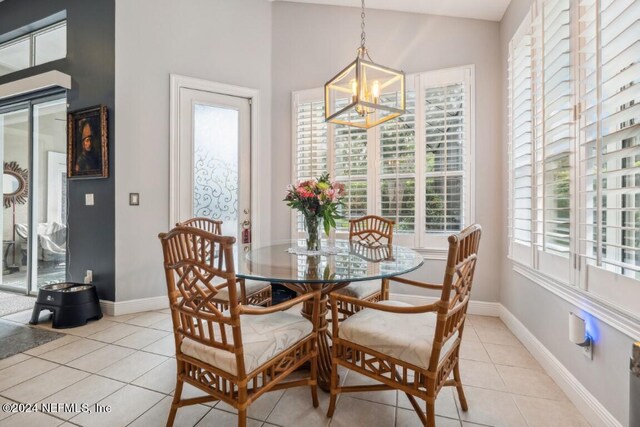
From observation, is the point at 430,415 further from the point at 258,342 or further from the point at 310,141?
the point at 310,141

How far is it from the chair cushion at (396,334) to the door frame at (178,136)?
5.71 ft

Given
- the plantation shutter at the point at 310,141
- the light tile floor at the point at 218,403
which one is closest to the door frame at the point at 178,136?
the plantation shutter at the point at 310,141

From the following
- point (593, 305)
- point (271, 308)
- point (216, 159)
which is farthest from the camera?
point (216, 159)

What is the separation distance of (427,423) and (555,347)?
48.6 inches

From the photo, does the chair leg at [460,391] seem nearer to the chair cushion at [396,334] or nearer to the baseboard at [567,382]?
the chair cushion at [396,334]

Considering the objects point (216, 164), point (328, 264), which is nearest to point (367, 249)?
point (328, 264)

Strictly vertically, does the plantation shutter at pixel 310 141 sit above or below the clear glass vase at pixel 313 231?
above

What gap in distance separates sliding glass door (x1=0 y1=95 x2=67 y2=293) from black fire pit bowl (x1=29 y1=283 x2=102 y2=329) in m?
0.70

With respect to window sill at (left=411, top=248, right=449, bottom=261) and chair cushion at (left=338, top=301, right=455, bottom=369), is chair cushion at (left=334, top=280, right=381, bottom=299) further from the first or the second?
window sill at (left=411, top=248, right=449, bottom=261)

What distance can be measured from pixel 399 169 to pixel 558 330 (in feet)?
6.36

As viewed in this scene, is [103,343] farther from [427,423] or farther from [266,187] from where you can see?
[427,423]

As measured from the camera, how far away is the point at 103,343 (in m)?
2.41

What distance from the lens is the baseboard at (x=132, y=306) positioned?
2.99 m

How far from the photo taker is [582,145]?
5.21 feet
